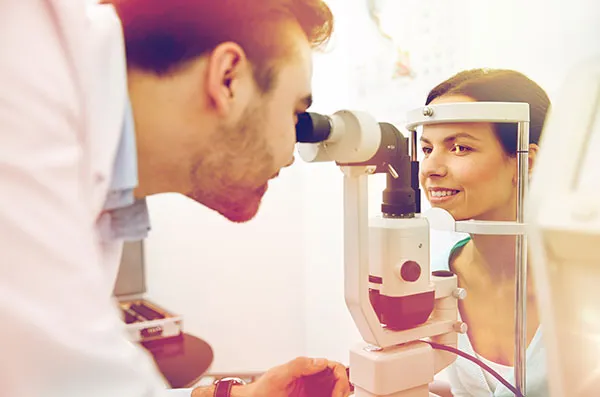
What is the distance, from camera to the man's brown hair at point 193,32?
0.66 metres

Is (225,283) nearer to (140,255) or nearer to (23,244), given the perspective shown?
(140,255)

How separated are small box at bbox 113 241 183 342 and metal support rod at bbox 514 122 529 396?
868 millimetres

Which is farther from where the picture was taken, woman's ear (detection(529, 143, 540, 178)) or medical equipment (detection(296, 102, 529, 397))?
woman's ear (detection(529, 143, 540, 178))

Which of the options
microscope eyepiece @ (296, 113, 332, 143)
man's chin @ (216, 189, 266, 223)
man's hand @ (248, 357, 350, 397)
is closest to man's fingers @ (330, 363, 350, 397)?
man's hand @ (248, 357, 350, 397)

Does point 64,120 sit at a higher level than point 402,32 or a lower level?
lower

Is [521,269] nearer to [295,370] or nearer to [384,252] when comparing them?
[384,252]

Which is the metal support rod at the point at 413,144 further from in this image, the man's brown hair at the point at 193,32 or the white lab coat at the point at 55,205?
the white lab coat at the point at 55,205

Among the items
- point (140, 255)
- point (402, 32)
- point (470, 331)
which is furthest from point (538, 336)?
point (140, 255)

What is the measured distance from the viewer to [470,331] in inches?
39.3

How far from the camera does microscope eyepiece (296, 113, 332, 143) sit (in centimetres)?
74

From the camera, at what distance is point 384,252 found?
77 centimetres

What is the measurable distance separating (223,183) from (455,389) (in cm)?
62

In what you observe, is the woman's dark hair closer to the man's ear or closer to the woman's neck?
the woman's neck

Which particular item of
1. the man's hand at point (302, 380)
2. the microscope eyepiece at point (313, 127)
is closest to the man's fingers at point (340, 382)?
the man's hand at point (302, 380)
